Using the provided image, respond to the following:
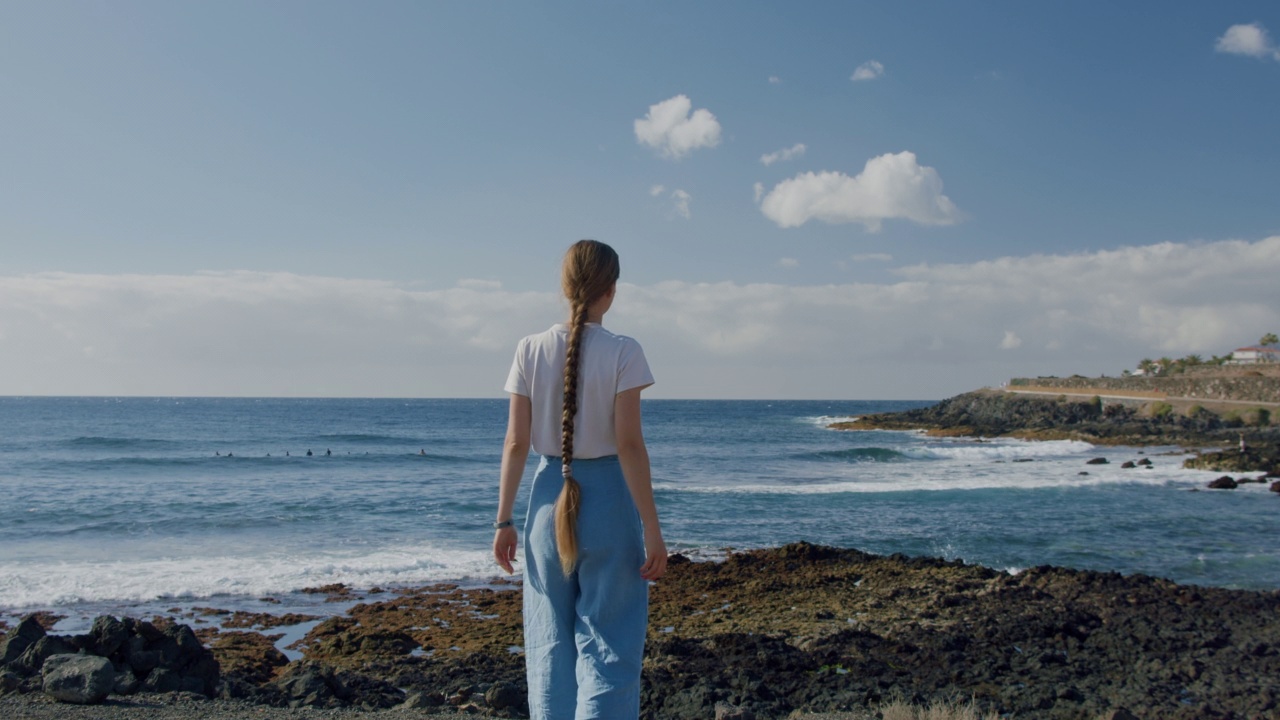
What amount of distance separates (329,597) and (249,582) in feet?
5.07

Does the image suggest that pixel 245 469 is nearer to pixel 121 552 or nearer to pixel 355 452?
pixel 355 452

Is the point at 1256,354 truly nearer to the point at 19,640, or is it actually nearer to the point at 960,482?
the point at 960,482

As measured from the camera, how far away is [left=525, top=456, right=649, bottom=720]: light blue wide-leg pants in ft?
8.82

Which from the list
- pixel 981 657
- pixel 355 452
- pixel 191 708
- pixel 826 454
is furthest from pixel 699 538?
pixel 355 452

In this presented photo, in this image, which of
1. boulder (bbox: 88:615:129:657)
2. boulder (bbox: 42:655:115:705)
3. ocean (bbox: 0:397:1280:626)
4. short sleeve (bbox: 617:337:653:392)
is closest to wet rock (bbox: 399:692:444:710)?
boulder (bbox: 42:655:115:705)

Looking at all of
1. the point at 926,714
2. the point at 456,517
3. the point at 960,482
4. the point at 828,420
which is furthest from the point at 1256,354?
the point at 926,714

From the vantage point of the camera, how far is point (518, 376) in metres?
2.79

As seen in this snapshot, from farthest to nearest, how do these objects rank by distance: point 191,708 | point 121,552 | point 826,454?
1. point 826,454
2. point 121,552
3. point 191,708

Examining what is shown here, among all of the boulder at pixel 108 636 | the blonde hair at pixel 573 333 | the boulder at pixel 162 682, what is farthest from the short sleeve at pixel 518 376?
the boulder at pixel 108 636

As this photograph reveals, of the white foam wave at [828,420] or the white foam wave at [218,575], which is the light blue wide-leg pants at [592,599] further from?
the white foam wave at [828,420]

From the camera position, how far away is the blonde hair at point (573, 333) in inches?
104

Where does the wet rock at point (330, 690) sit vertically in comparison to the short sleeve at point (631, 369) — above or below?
below

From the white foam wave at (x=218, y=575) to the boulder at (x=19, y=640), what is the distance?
4.78 metres

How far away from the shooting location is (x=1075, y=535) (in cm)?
1584
